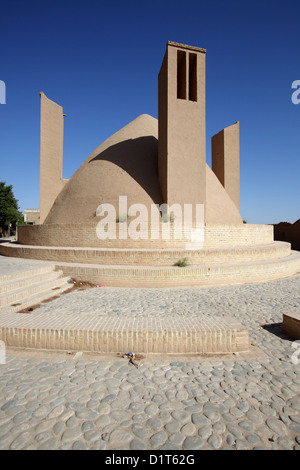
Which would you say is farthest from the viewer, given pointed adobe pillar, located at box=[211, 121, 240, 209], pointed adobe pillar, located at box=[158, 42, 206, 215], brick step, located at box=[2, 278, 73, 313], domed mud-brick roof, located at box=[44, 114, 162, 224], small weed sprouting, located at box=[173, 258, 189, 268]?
pointed adobe pillar, located at box=[211, 121, 240, 209]

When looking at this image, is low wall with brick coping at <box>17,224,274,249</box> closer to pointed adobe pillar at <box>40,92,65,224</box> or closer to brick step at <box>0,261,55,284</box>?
brick step at <box>0,261,55,284</box>

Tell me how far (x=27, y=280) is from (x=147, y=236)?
11.8 feet

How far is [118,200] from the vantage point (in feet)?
31.8

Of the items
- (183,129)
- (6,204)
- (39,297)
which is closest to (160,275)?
(39,297)

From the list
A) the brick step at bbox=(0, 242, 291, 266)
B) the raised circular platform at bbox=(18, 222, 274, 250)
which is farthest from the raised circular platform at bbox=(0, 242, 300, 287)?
the raised circular platform at bbox=(18, 222, 274, 250)

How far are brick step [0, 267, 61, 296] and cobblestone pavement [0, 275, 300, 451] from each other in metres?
2.31

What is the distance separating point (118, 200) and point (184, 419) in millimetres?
8404

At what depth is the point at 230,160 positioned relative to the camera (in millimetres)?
13648

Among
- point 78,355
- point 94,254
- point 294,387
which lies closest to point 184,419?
point 294,387

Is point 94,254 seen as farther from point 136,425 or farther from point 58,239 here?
point 136,425

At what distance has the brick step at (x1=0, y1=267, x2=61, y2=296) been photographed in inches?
191

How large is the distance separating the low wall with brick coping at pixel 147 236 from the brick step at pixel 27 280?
6.44 ft

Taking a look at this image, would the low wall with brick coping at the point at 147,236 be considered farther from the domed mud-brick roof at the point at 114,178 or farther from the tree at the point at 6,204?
the tree at the point at 6,204

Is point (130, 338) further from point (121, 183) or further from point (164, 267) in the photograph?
point (121, 183)
